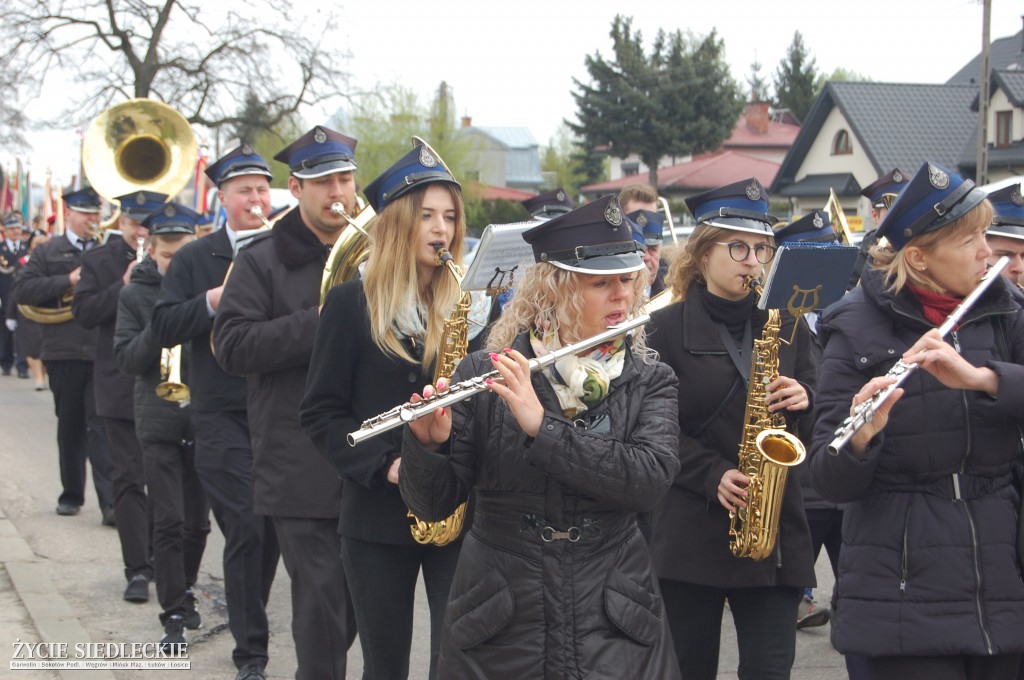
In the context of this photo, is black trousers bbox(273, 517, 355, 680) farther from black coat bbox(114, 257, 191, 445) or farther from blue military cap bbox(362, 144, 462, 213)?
black coat bbox(114, 257, 191, 445)

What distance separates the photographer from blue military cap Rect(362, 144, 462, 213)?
4012mm

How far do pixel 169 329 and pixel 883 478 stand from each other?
10.8ft

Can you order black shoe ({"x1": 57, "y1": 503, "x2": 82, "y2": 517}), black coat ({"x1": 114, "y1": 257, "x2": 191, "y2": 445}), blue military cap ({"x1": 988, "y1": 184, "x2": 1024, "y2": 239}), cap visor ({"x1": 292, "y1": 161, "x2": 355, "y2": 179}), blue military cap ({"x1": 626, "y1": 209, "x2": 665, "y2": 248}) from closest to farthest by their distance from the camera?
blue military cap ({"x1": 988, "y1": 184, "x2": 1024, "y2": 239})
cap visor ({"x1": 292, "y1": 161, "x2": 355, "y2": 179})
black coat ({"x1": 114, "y1": 257, "x2": 191, "y2": 445})
blue military cap ({"x1": 626, "y1": 209, "x2": 665, "y2": 248})
black shoe ({"x1": 57, "y1": 503, "x2": 82, "y2": 517})

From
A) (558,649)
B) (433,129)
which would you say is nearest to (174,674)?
(558,649)

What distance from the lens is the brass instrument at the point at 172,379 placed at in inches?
242

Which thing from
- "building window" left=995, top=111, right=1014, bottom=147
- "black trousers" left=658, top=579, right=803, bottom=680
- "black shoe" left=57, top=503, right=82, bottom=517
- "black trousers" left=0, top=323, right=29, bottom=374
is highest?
"building window" left=995, top=111, right=1014, bottom=147

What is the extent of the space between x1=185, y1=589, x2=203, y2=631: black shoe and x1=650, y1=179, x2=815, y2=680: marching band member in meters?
2.95

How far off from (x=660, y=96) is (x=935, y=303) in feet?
169

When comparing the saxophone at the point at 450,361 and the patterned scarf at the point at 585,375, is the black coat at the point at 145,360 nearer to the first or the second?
the saxophone at the point at 450,361

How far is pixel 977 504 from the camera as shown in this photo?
3.33 meters

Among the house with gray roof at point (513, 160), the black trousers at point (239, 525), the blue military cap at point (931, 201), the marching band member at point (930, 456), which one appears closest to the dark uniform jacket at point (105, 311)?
the black trousers at point (239, 525)

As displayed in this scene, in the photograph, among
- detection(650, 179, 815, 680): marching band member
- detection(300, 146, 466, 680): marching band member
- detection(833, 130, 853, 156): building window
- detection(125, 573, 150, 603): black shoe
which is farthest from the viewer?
detection(833, 130, 853, 156): building window

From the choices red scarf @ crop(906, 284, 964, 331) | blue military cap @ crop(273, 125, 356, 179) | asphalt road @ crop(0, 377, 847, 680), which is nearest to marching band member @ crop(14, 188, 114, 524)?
asphalt road @ crop(0, 377, 847, 680)

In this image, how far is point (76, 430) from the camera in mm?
8781
